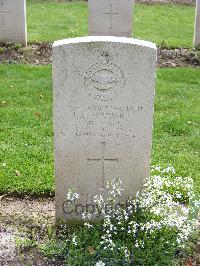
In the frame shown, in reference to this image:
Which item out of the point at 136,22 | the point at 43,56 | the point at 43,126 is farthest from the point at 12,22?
the point at 43,126

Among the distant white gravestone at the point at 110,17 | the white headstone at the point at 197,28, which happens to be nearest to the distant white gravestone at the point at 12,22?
the distant white gravestone at the point at 110,17

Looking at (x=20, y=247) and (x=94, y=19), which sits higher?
(x=94, y=19)

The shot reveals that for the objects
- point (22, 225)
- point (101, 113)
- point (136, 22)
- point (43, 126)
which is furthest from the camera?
point (136, 22)

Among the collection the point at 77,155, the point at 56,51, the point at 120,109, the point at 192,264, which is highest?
the point at 56,51

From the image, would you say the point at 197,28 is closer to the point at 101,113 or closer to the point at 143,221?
the point at 101,113

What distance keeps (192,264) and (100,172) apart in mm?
1099

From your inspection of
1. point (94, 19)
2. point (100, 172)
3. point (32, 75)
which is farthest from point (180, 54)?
point (100, 172)

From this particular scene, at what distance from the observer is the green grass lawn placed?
18.7 ft

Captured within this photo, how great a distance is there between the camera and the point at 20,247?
4.43 m

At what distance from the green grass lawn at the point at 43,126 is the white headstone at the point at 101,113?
897mm

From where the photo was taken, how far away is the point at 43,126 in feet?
22.9

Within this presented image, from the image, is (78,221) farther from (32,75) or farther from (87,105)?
(32,75)

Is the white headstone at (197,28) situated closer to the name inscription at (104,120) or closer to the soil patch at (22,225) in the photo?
the soil patch at (22,225)

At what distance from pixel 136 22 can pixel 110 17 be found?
3369 mm
